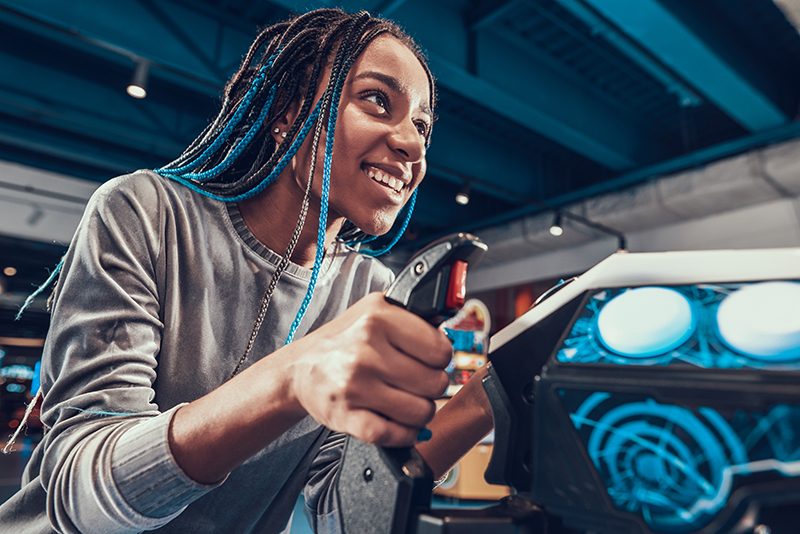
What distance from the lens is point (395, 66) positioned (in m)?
0.79

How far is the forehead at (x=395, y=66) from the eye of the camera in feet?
2.57

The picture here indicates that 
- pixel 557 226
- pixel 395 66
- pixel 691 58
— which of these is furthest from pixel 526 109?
pixel 395 66

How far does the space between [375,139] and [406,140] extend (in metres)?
0.05

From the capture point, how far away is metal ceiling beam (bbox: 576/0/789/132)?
255 centimetres

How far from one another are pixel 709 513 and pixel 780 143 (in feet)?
15.6

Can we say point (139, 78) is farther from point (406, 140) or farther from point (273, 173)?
point (406, 140)

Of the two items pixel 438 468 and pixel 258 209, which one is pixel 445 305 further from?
pixel 258 209

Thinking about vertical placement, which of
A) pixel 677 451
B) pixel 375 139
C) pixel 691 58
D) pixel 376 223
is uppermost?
pixel 691 58

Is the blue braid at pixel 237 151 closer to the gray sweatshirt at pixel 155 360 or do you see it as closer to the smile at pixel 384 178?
the gray sweatshirt at pixel 155 360

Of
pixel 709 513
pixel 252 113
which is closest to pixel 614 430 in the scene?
pixel 709 513

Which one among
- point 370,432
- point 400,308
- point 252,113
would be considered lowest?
point 370,432

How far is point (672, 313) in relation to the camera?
0.39m

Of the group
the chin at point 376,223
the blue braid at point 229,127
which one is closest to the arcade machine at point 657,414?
the chin at point 376,223

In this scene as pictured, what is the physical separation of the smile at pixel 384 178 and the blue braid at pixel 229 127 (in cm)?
25
